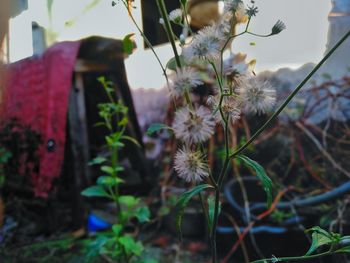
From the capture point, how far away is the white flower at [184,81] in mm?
474

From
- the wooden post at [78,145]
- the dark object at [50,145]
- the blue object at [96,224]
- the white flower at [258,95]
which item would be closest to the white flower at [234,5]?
the white flower at [258,95]

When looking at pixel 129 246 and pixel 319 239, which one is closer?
pixel 319 239

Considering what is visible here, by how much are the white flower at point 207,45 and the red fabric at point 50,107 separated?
103 centimetres

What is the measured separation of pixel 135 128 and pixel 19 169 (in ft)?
2.12

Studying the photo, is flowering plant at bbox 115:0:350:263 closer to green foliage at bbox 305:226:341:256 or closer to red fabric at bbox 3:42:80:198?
green foliage at bbox 305:226:341:256

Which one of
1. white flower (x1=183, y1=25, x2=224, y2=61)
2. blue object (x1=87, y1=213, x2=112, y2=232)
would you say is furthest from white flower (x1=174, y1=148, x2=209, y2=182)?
blue object (x1=87, y1=213, x2=112, y2=232)

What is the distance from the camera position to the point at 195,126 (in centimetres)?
43

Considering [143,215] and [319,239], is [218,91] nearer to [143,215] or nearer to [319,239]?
[319,239]

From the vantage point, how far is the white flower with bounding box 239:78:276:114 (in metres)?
0.46

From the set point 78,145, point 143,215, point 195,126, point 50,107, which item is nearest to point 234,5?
point 195,126

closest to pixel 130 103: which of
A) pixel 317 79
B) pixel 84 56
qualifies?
pixel 84 56

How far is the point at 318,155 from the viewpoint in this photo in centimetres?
168

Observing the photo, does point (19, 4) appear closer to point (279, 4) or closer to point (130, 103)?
point (279, 4)

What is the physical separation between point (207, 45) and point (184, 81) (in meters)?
0.06
